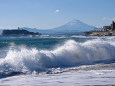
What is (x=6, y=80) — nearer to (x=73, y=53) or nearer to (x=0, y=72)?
(x=0, y=72)

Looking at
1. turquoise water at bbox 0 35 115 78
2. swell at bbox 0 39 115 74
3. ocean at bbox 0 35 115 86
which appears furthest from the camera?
swell at bbox 0 39 115 74

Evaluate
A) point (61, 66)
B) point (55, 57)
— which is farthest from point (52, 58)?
point (61, 66)

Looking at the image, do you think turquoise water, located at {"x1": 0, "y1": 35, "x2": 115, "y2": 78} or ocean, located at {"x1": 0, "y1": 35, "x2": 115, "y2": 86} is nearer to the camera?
ocean, located at {"x1": 0, "y1": 35, "x2": 115, "y2": 86}

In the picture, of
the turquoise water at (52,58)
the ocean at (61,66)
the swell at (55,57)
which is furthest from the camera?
the swell at (55,57)

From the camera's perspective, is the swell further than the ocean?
Yes

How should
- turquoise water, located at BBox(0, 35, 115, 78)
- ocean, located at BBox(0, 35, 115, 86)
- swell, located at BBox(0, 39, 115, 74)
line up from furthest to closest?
swell, located at BBox(0, 39, 115, 74), turquoise water, located at BBox(0, 35, 115, 78), ocean, located at BBox(0, 35, 115, 86)

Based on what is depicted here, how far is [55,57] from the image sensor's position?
1866cm

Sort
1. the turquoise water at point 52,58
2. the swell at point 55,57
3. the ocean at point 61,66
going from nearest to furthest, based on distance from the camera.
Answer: the ocean at point 61,66, the turquoise water at point 52,58, the swell at point 55,57

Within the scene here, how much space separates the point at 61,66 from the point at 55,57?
208 centimetres

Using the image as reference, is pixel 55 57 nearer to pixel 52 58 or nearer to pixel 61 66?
pixel 52 58

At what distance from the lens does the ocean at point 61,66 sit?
10.9 meters

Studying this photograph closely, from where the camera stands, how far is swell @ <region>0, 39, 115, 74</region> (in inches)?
599

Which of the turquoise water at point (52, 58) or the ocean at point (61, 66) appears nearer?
the ocean at point (61, 66)

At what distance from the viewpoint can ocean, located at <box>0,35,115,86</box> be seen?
10930 mm
